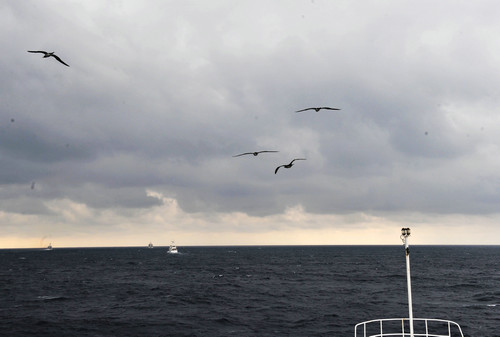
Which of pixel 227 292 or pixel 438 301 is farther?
pixel 227 292

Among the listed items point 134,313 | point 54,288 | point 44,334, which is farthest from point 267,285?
point 44,334

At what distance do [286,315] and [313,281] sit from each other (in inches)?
1804

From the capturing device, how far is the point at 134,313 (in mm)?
56062

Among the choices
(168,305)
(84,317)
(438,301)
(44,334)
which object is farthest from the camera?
(438,301)

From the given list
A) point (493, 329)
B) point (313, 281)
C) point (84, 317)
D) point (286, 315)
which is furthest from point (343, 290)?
point (84, 317)

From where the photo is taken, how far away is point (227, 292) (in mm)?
78562

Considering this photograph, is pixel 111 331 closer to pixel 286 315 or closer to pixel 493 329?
pixel 286 315

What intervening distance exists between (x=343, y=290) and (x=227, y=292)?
79.3 ft

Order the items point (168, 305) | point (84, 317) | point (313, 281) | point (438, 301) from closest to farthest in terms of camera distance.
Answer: point (84, 317)
point (168, 305)
point (438, 301)
point (313, 281)

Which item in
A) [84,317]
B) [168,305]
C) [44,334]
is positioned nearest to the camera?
[44,334]

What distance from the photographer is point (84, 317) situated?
53.6 meters

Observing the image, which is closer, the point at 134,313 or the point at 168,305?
the point at 134,313

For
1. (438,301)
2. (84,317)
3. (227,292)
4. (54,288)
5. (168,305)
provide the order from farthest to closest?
(54,288), (227,292), (438,301), (168,305), (84,317)

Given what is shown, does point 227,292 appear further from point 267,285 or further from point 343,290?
point 343,290
